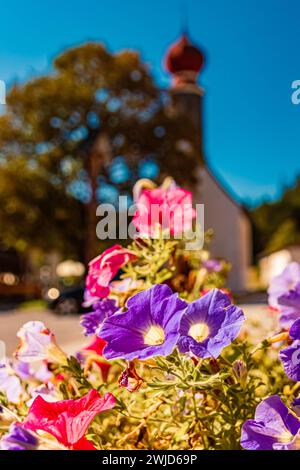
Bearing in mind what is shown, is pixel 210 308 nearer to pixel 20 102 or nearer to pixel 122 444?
pixel 122 444

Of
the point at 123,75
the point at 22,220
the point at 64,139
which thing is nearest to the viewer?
the point at 64,139

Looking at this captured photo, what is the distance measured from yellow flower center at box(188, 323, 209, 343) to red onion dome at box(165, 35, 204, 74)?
0.40 meters

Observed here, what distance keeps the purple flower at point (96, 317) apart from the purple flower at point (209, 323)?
15 cm

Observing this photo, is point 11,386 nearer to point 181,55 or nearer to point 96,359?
point 96,359

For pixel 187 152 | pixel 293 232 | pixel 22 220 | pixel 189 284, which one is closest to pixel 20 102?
pixel 22 220

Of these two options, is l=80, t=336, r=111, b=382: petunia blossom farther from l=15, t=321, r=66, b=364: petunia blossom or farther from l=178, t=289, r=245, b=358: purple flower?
l=178, t=289, r=245, b=358: purple flower

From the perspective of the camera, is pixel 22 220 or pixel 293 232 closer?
pixel 22 220

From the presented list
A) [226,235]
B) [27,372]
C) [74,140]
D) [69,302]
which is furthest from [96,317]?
[74,140]

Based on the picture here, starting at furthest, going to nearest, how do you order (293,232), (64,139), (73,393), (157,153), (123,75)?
1. (293,232)
2. (157,153)
3. (123,75)
4. (64,139)
5. (73,393)

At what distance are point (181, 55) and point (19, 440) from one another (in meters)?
0.51

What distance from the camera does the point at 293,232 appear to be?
21.9m

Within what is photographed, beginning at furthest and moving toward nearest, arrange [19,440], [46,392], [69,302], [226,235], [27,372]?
[69,302]
[226,235]
[27,372]
[46,392]
[19,440]

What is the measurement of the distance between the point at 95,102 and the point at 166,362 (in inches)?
371

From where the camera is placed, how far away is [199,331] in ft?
1.23
